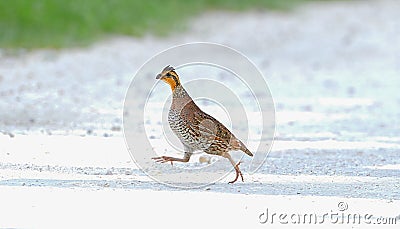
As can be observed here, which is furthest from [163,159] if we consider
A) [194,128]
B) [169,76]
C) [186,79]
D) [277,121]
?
[186,79]

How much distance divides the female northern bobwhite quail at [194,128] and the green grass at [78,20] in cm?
755

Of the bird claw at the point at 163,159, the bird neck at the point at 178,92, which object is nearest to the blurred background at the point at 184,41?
the bird claw at the point at 163,159

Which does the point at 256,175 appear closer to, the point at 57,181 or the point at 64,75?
the point at 57,181

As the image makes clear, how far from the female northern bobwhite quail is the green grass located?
7551mm

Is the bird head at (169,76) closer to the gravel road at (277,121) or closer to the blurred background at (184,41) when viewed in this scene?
the gravel road at (277,121)

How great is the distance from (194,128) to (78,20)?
31.2 feet

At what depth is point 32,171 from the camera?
6484 millimetres

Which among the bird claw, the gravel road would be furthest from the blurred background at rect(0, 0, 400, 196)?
the bird claw

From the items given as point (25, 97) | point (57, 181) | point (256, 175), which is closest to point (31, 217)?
point (57, 181)

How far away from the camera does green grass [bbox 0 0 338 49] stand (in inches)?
556

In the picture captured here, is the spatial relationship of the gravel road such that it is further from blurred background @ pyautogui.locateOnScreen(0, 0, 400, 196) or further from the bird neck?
the bird neck

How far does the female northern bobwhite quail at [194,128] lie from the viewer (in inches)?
239

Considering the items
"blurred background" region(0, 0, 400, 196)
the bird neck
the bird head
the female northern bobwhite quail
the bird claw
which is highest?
"blurred background" region(0, 0, 400, 196)

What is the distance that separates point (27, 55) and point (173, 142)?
228 inches
